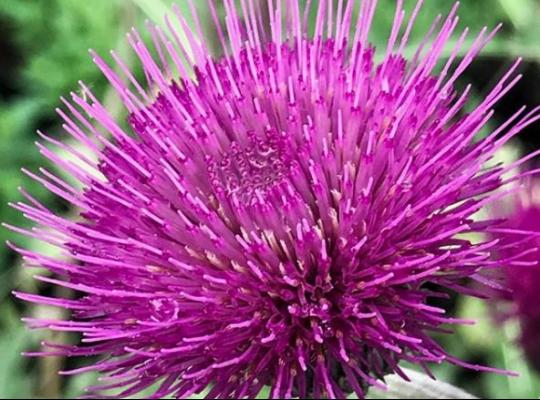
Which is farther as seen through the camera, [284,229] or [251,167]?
[251,167]

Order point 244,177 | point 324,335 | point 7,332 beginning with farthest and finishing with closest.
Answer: point 7,332 → point 244,177 → point 324,335

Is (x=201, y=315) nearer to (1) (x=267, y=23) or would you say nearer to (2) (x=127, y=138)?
(2) (x=127, y=138)

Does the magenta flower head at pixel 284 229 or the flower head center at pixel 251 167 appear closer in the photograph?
the magenta flower head at pixel 284 229

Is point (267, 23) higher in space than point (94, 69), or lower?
lower

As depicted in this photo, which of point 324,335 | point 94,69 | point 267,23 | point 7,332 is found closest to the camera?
point 324,335

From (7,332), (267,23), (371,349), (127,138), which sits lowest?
(371,349)

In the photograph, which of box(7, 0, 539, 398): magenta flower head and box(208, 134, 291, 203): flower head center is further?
box(208, 134, 291, 203): flower head center

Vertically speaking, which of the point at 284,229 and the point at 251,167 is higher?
the point at 251,167

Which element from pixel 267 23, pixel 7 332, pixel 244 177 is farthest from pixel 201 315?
pixel 7 332
